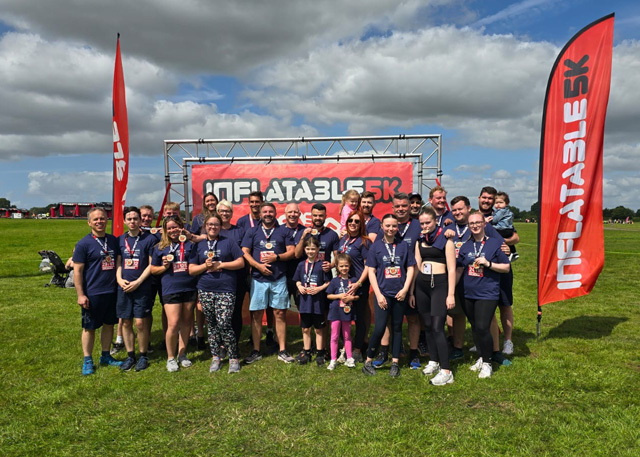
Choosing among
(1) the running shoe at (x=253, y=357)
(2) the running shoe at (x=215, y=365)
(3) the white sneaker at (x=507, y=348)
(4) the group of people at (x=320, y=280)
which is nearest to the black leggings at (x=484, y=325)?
(4) the group of people at (x=320, y=280)

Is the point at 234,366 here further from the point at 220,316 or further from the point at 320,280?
the point at 320,280

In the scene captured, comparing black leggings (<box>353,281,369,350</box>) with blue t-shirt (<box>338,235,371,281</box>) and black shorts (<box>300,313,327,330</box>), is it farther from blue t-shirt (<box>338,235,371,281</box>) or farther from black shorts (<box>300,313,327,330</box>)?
black shorts (<box>300,313,327,330</box>)

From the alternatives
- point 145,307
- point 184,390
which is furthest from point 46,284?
point 184,390

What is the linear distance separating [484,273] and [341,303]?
5.41 feet

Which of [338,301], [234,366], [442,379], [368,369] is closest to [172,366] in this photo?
[234,366]

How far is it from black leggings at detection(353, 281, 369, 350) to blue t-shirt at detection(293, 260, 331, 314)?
43 cm

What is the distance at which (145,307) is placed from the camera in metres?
4.77

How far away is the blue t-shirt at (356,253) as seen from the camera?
4.79 metres

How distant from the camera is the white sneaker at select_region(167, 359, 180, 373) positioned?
4711 millimetres

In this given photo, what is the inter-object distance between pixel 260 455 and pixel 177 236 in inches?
105

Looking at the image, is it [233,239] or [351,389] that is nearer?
[351,389]

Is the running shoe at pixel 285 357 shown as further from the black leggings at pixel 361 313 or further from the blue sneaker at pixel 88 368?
the blue sneaker at pixel 88 368

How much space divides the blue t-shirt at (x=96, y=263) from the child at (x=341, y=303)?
259 cm

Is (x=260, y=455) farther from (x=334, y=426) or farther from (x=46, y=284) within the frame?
(x=46, y=284)
